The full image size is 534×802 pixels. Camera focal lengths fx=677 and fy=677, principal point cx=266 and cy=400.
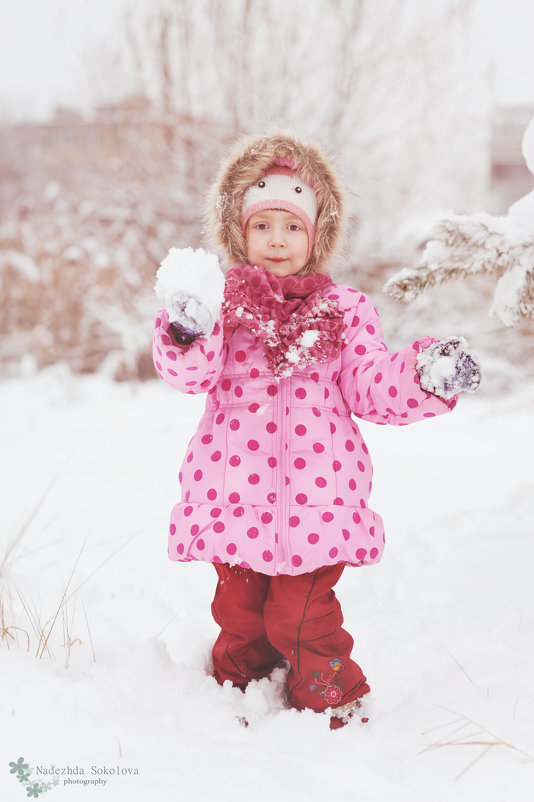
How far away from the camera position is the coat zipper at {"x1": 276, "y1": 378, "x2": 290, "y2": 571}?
165 cm

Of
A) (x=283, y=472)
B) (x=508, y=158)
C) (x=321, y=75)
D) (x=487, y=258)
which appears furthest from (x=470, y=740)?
(x=508, y=158)

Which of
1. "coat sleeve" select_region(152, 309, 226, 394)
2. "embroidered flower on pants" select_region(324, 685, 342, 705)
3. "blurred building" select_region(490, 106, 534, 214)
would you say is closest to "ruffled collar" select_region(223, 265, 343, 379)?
"coat sleeve" select_region(152, 309, 226, 394)

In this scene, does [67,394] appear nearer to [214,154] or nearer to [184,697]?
[214,154]

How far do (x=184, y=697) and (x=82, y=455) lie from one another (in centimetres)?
286

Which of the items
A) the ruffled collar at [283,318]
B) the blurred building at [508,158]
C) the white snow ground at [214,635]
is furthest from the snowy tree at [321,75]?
the ruffled collar at [283,318]

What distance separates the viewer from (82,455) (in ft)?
14.1

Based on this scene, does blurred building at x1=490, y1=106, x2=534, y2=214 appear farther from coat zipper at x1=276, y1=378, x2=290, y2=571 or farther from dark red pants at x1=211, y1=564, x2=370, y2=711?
dark red pants at x1=211, y1=564, x2=370, y2=711

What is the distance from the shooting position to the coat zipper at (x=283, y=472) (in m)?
1.65

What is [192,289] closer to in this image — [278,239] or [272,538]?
[278,239]

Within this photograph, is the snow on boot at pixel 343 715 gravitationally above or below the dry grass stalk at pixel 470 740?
below

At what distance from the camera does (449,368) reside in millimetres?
1481

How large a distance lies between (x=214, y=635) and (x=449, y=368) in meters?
1.26

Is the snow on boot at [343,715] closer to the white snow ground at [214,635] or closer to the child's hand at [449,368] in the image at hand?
the white snow ground at [214,635]

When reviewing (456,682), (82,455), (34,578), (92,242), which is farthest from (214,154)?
(456,682)
